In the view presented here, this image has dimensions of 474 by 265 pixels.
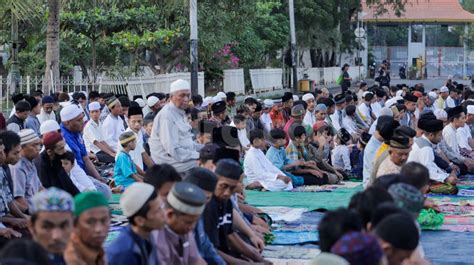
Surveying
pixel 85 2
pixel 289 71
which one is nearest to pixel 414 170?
pixel 85 2

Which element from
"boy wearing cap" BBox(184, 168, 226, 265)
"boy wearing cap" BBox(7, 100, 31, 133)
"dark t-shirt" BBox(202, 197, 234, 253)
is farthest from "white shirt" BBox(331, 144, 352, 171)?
"boy wearing cap" BBox(184, 168, 226, 265)

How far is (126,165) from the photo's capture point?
12703mm

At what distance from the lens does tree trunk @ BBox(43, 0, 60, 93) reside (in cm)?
2184

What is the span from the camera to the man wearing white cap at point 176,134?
472 inches

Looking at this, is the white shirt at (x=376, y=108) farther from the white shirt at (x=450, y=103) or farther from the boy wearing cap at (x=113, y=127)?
the boy wearing cap at (x=113, y=127)

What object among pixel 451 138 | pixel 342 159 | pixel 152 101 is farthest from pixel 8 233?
pixel 451 138

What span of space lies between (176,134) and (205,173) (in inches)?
176

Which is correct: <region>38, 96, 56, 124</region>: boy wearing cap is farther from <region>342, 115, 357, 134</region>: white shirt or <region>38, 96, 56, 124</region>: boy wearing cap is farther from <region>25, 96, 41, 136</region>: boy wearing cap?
<region>342, 115, 357, 134</region>: white shirt

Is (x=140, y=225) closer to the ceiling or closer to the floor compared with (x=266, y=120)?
closer to the ceiling

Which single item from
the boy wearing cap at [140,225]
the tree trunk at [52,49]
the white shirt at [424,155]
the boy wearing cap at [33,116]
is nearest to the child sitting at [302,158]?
the white shirt at [424,155]

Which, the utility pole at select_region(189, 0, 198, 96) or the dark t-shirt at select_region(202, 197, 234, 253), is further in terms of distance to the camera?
the utility pole at select_region(189, 0, 198, 96)

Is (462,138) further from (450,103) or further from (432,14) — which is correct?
(432,14)

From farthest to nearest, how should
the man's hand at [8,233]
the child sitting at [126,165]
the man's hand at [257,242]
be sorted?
Answer: 1. the child sitting at [126,165]
2. the man's hand at [257,242]
3. the man's hand at [8,233]

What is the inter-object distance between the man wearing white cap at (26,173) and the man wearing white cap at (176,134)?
2.21m
